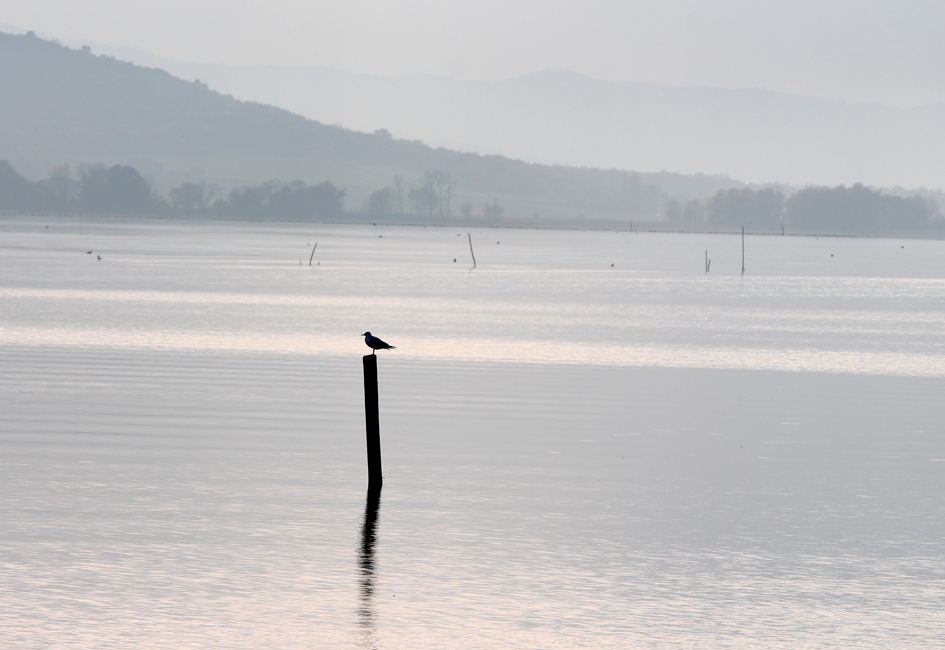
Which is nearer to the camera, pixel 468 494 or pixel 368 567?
pixel 368 567

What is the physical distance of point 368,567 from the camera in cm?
1780

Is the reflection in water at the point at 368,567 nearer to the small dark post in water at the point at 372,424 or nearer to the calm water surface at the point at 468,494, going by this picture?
the calm water surface at the point at 468,494

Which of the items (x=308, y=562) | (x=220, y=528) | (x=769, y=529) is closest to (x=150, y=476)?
(x=220, y=528)

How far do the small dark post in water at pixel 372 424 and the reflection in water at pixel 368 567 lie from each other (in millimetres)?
287

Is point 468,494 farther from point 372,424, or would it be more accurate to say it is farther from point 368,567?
point 368,567

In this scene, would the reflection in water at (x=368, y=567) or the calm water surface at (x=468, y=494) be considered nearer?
the reflection in water at (x=368, y=567)

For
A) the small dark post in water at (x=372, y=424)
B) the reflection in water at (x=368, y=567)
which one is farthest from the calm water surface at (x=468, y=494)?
the small dark post in water at (x=372, y=424)

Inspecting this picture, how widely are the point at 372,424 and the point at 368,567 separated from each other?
5551 mm

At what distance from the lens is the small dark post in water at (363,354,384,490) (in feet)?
75.6

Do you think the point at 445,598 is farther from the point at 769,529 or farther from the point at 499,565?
the point at 769,529

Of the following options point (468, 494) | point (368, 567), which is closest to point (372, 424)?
point (468, 494)

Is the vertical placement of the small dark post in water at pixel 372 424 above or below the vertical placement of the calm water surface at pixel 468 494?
above

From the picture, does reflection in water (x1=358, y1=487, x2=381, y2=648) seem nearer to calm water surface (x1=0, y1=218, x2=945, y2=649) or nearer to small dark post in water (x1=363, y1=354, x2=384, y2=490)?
calm water surface (x1=0, y1=218, x2=945, y2=649)

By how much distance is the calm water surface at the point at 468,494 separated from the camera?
Result: 1559 cm
